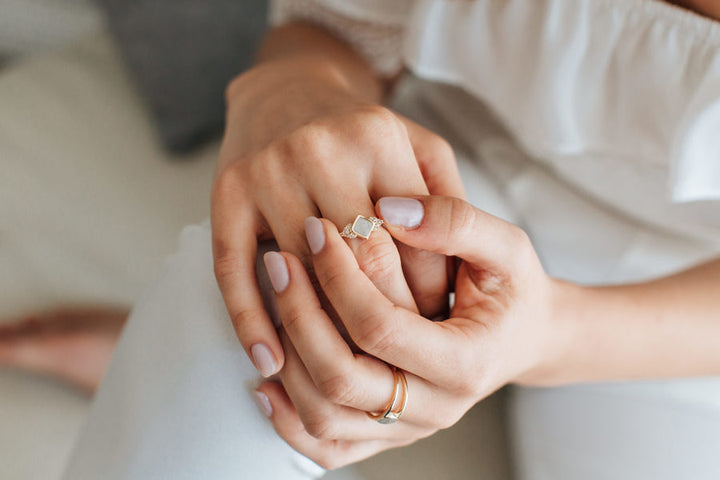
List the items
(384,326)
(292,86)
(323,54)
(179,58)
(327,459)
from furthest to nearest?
(179,58) → (323,54) → (292,86) → (327,459) → (384,326)

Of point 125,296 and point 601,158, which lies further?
point 125,296

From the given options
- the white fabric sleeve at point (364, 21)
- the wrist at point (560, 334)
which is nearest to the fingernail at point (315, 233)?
the wrist at point (560, 334)

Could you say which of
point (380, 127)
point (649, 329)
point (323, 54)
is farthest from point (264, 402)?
point (323, 54)

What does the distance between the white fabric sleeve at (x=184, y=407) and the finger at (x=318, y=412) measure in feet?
0.19

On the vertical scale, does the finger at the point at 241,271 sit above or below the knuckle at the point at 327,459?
above

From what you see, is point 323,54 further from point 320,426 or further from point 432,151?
point 320,426

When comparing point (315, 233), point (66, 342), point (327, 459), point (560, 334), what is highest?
point (315, 233)

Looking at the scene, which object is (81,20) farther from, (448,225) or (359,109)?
(448,225)

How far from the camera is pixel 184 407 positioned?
0.57 m

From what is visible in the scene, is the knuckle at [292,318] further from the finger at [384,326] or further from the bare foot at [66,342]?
the bare foot at [66,342]

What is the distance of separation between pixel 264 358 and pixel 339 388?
0.08m

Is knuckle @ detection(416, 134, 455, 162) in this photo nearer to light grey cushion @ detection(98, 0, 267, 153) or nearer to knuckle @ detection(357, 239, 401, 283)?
knuckle @ detection(357, 239, 401, 283)

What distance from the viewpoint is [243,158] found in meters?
0.62

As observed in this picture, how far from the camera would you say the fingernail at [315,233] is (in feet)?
1.67
